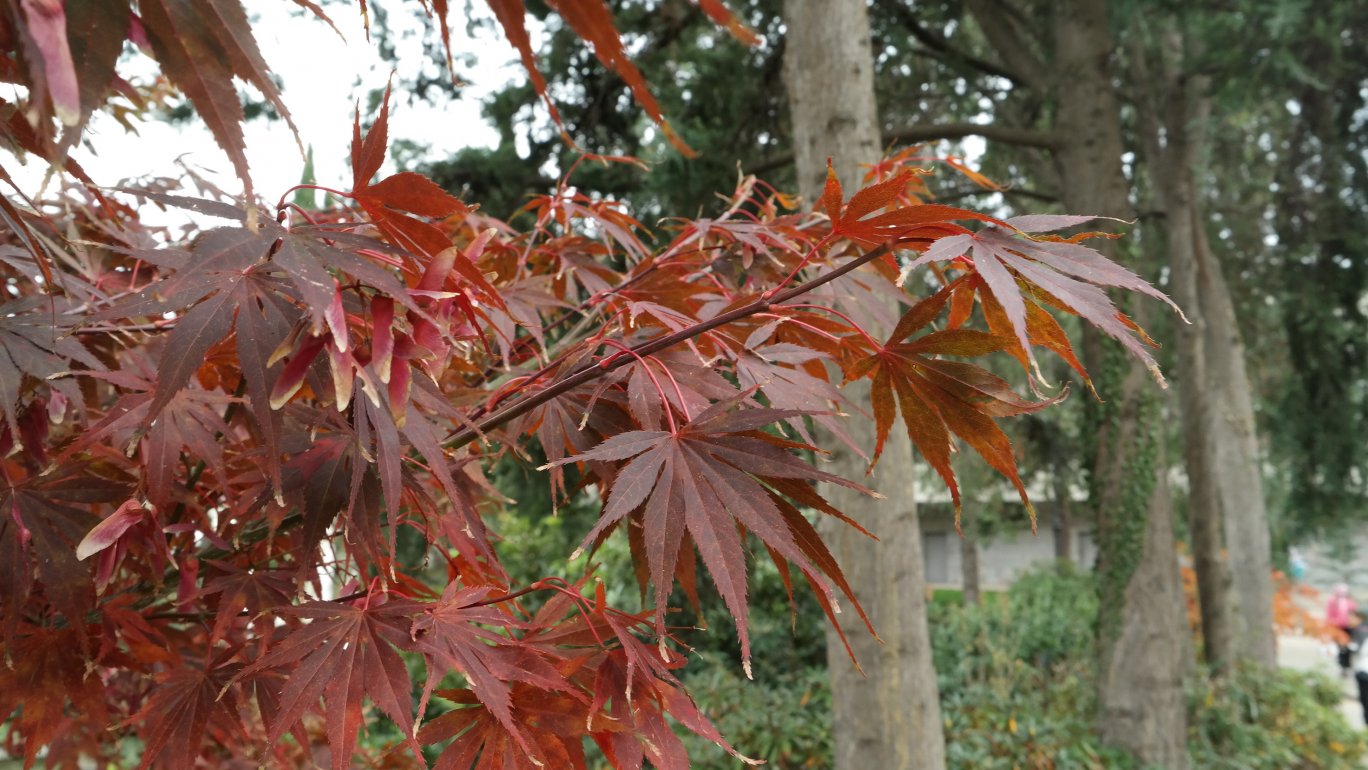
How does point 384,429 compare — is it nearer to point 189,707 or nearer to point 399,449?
point 399,449

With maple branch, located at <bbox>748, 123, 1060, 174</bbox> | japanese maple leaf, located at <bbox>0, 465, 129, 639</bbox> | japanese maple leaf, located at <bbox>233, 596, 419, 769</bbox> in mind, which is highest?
maple branch, located at <bbox>748, 123, 1060, 174</bbox>

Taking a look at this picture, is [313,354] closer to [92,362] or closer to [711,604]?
[92,362]

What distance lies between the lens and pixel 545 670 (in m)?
0.88

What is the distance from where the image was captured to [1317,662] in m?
12.0

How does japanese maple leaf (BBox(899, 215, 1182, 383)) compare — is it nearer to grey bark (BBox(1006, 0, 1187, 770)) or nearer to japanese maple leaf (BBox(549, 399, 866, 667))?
A: japanese maple leaf (BBox(549, 399, 866, 667))

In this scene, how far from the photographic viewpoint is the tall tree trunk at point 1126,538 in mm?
5660

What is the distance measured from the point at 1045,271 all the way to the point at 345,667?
726 millimetres

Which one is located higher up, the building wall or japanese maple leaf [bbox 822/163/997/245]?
japanese maple leaf [bbox 822/163/997/245]

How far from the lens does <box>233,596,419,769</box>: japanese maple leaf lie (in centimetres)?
80

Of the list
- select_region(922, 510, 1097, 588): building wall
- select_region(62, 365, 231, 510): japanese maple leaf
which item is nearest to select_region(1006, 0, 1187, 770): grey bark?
select_region(62, 365, 231, 510): japanese maple leaf

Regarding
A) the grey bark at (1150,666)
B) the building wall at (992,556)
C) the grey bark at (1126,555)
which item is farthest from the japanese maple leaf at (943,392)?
the building wall at (992,556)

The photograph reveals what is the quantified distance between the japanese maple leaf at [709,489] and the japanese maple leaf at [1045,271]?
0.65 feet

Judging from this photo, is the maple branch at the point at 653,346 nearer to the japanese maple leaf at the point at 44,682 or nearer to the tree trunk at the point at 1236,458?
the japanese maple leaf at the point at 44,682

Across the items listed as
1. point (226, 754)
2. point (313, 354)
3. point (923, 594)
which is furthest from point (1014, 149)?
point (313, 354)
